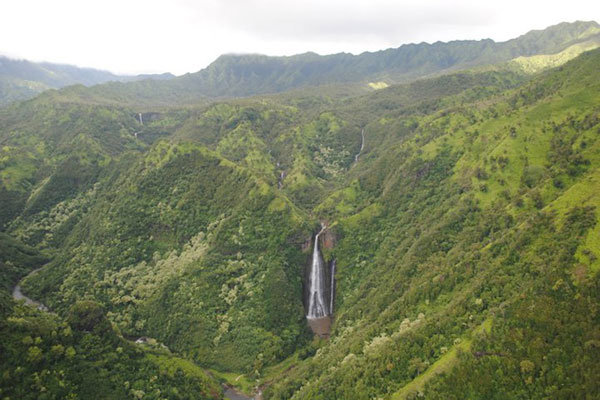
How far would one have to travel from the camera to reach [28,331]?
185 feet

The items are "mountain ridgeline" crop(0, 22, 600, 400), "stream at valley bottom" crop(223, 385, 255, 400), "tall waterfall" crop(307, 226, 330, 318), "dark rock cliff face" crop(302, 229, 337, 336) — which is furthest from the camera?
"dark rock cliff face" crop(302, 229, 337, 336)

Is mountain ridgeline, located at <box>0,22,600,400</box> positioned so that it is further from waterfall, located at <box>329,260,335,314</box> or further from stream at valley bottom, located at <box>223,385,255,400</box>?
stream at valley bottom, located at <box>223,385,255,400</box>

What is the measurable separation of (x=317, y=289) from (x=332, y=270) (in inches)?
336

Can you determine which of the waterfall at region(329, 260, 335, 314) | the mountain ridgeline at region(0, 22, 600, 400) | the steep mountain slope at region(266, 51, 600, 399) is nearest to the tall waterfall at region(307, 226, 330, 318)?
the mountain ridgeline at region(0, 22, 600, 400)

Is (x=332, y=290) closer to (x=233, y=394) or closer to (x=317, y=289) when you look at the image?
(x=317, y=289)

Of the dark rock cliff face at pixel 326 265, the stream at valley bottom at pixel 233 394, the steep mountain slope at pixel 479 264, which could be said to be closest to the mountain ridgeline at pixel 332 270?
the steep mountain slope at pixel 479 264

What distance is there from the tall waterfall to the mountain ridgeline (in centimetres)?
43

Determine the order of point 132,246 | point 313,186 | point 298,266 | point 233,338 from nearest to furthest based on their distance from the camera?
1. point 233,338
2. point 298,266
3. point 132,246
4. point 313,186

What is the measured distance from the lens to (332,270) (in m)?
114

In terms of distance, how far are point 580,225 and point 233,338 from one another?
75191mm

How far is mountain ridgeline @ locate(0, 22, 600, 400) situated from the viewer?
49.8 m

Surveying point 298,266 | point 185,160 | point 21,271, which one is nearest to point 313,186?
point 185,160

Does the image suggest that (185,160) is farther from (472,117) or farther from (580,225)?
(580,225)

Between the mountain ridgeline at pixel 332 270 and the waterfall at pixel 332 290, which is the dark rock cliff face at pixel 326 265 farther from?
the mountain ridgeline at pixel 332 270
